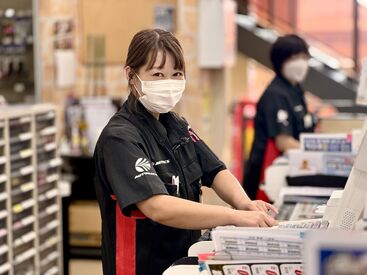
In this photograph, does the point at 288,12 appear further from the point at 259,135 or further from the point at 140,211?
the point at 140,211

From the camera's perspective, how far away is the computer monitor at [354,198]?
2029 mm

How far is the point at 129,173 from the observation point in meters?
2.42

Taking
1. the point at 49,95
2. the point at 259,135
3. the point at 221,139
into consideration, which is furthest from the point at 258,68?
the point at 259,135

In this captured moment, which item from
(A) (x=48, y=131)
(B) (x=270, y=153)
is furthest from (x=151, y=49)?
(A) (x=48, y=131)

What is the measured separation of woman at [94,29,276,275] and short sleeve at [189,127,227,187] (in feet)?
0.16

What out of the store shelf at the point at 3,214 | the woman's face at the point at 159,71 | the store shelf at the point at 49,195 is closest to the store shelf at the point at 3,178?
the store shelf at the point at 3,214

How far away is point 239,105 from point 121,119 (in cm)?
628

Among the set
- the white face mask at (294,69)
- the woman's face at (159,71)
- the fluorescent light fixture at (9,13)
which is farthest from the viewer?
the fluorescent light fixture at (9,13)

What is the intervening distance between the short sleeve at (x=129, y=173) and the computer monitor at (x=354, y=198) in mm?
568

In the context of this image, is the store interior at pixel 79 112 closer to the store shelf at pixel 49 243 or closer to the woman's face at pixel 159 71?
the store shelf at pixel 49 243

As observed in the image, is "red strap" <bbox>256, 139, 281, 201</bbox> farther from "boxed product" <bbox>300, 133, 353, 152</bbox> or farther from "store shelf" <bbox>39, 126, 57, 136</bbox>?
"store shelf" <bbox>39, 126, 57, 136</bbox>

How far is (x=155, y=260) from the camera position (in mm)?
2584

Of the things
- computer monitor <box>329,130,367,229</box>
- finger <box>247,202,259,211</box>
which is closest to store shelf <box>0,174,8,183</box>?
finger <box>247,202,259,211</box>

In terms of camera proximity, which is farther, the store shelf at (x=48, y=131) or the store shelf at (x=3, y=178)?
the store shelf at (x=48, y=131)
